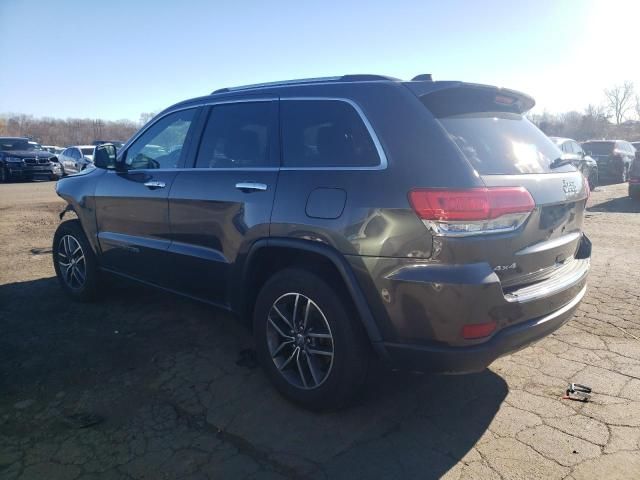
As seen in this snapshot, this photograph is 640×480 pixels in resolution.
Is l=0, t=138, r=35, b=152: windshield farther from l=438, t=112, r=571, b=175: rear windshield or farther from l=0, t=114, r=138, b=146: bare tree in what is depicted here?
l=0, t=114, r=138, b=146: bare tree

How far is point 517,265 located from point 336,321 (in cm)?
101

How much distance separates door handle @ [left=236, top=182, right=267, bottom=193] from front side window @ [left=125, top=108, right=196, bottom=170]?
3.02 feet

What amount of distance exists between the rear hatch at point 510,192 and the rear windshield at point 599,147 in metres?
17.8

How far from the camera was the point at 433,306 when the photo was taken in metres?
2.36

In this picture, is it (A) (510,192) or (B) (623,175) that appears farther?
(B) (623,175)

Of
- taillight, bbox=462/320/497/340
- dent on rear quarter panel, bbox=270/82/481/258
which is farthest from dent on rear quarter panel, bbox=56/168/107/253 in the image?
taillight, bbox=462/320/497/340

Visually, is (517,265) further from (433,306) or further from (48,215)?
(48,215)

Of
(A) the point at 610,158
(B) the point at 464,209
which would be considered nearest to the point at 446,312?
(B) the point at 464,209

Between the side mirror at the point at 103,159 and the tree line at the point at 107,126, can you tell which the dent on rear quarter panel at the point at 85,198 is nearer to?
the side mirror at the point at 103,159

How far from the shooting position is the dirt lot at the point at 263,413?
2467mm

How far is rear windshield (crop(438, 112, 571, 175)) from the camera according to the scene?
8.63 feet

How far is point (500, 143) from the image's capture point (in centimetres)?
284

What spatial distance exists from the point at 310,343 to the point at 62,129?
87250 millimetres

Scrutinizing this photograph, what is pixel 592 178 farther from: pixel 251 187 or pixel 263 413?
pixel 263 413
